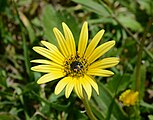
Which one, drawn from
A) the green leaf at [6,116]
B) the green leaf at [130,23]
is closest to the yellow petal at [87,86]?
the green leaf at [6,116]

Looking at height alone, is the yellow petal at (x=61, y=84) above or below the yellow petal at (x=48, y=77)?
below

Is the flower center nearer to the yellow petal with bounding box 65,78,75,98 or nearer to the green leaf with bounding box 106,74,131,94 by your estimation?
the yellow petal with bounding box 65,78,75,98

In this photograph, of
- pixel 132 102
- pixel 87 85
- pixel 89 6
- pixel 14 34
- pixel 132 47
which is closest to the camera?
pixel 87 85

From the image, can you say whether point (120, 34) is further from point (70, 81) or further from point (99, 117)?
point (70, 81)

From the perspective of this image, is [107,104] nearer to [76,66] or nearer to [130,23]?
[76,66]

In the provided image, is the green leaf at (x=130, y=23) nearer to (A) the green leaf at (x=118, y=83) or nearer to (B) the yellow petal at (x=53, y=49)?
(A) the green leaf at (x=118, y=83)

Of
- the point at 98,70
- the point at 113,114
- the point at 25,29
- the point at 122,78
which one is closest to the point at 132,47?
the point at 122,78

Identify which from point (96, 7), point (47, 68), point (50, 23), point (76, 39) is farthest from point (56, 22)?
point (47, 68)
